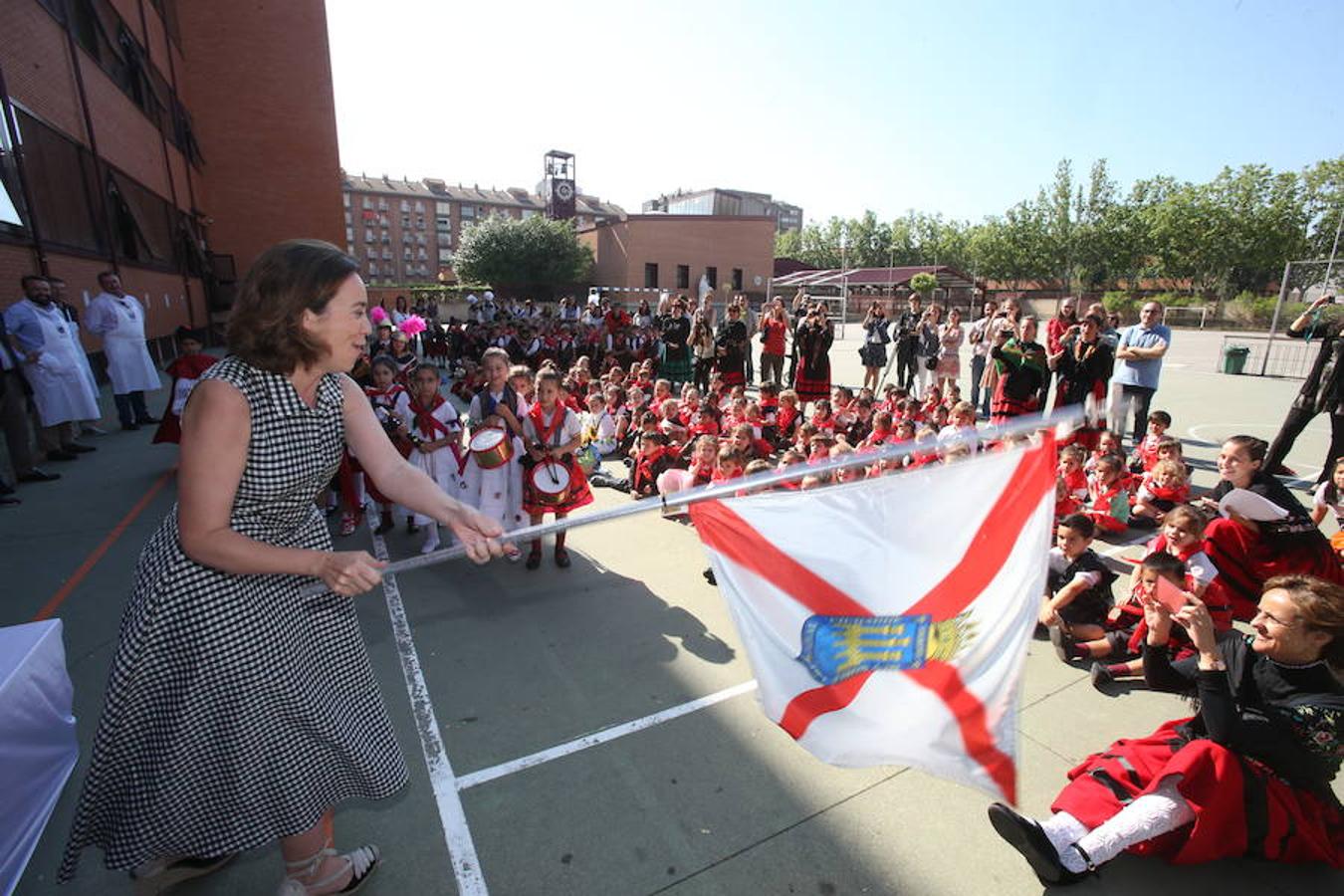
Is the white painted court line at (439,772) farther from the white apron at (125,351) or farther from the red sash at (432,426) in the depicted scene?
the white apron at (125,351)

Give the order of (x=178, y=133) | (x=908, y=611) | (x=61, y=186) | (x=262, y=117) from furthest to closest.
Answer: (x=262, y=117), (x=178, y=133), (x=61, y=186), (x=908, y=611)

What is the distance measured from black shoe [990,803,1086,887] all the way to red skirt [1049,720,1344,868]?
0.20m

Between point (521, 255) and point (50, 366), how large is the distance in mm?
45578

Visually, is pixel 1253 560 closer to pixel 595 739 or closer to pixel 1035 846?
pixel 1035 846

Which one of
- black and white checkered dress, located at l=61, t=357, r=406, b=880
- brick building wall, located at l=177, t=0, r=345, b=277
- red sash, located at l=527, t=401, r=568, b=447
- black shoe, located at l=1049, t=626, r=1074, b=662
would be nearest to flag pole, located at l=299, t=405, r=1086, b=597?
black and white checkered dress, located at l=61, t=357, r=406, b=880

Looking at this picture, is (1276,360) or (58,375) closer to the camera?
(58,375)

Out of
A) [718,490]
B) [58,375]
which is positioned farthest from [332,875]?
[58,375]

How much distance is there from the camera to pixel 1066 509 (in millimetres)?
5887

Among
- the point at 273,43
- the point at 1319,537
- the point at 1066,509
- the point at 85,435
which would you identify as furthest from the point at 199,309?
the point at 1319,537

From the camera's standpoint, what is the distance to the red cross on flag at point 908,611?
1851mm

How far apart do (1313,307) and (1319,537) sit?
16.4ft

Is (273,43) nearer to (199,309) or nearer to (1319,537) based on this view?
(199,309)

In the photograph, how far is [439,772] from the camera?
294 cm

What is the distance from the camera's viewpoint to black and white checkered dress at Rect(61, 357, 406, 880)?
68.1 inches
